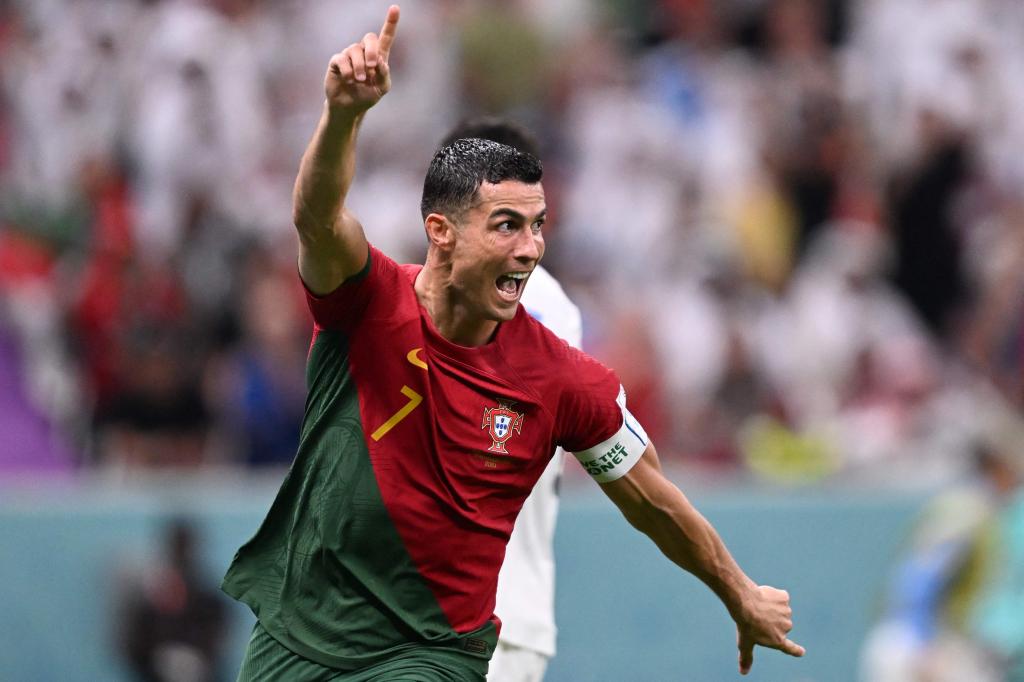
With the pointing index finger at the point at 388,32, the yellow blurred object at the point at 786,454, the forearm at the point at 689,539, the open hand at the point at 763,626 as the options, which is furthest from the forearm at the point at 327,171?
the yellow blurred object at the point at 786,454

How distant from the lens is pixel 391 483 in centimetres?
459

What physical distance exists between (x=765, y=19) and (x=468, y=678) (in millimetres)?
9511

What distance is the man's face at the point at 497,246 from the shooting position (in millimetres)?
4547

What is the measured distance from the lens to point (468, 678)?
15.4 ft

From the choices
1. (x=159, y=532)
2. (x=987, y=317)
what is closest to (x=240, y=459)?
(x=159, y=532)

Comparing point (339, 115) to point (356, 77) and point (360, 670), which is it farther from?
point (360, 670)

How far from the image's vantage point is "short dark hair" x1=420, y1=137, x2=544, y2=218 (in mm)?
4566

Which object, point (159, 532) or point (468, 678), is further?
point (159, 532)

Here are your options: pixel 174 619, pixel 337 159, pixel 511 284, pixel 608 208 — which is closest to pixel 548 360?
pixel 511 284

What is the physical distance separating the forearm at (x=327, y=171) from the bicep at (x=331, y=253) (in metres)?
0.03

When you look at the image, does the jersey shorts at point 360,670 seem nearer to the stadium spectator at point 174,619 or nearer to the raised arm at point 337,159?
the raised arm at point 337,159

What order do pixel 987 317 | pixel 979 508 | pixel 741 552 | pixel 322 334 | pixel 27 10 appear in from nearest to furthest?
pixel 322 334 < pixel 979 508 < pixel 741 552 < pixel 987 317 < pixel 27 10

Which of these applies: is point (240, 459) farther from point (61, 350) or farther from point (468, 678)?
point (468, 678)

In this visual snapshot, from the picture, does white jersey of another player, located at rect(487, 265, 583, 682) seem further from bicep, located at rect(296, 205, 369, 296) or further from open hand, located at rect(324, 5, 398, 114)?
open hand, located at rect(324, 5, 398, 114)
